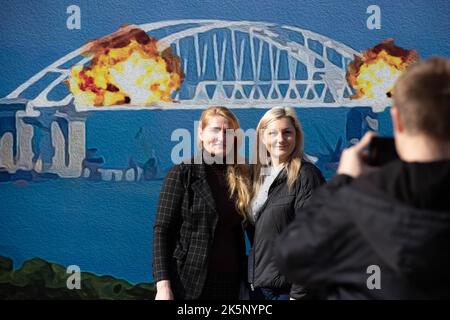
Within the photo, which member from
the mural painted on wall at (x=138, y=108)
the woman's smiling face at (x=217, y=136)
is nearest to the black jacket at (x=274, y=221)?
the woman's smiling face at (x=217, y=136)

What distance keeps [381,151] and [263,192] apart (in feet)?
5.66

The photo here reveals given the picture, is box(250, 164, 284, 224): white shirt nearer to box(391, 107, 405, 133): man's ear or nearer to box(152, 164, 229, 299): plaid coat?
box(152, 164, 229, 299): plaid coat

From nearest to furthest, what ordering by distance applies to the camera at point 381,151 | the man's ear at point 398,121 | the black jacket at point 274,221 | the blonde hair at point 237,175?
the man's ear at point 398,121
the camera at point 381,151
the black jacket at point 274,221
the blonde hair at point 237,175

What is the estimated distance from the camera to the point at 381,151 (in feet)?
6.84

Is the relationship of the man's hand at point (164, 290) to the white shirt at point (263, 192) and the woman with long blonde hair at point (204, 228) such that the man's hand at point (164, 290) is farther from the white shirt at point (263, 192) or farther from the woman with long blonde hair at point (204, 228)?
the white shirt at point (263, 192)

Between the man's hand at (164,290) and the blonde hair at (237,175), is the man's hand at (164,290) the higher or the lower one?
the lower one

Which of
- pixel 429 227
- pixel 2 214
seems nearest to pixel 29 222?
pixel 2 214

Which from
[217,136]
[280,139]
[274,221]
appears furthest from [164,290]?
[280,139]

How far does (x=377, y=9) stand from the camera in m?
4.85

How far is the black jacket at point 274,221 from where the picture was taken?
12.0 feet

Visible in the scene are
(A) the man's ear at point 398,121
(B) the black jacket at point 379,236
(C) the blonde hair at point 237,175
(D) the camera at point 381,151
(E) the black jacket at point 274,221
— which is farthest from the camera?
(C) the blonde hair at point 237,175

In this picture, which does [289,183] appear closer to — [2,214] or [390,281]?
[390,281]

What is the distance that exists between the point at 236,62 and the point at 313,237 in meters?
3.08

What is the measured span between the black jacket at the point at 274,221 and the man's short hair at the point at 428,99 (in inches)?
69.8
